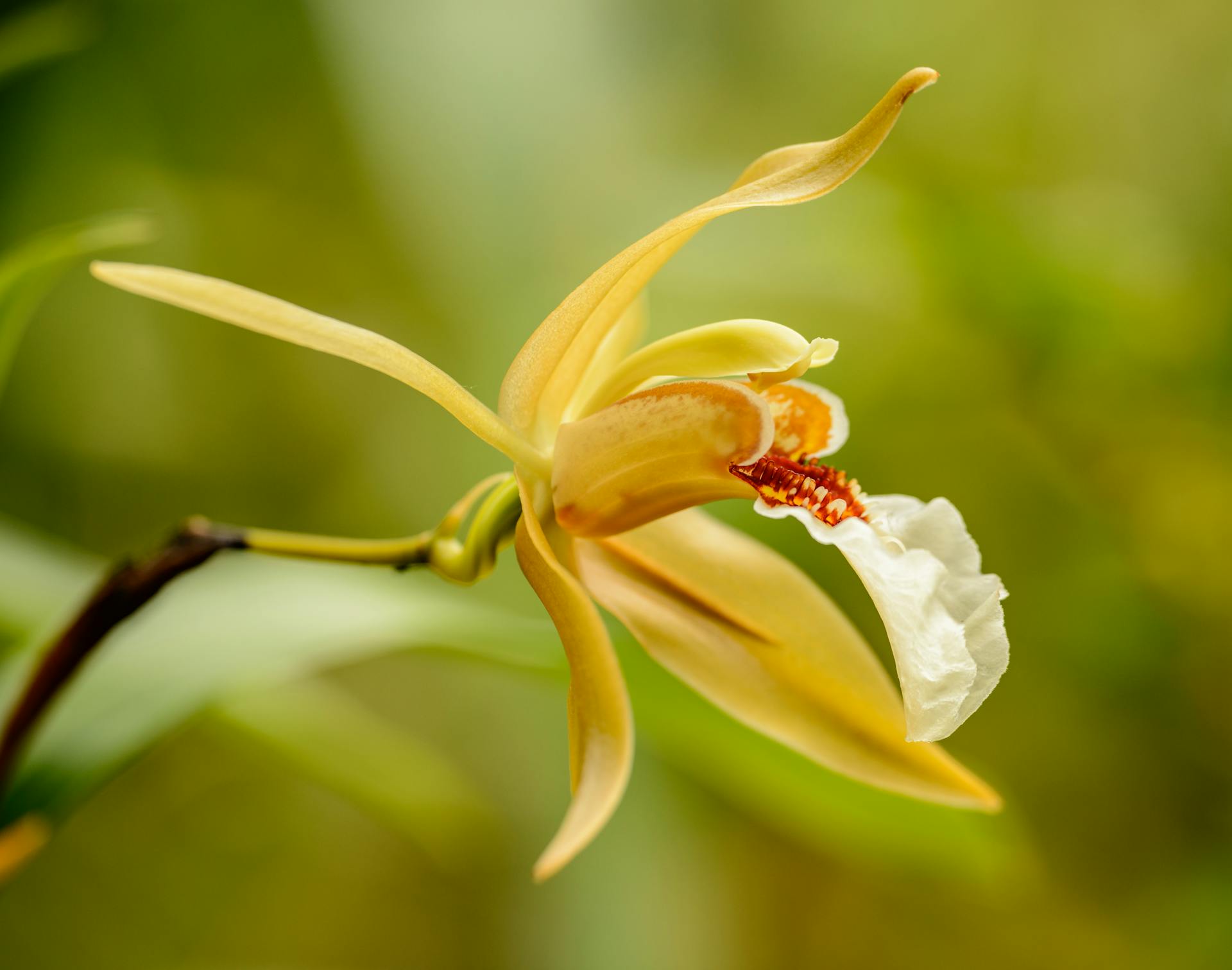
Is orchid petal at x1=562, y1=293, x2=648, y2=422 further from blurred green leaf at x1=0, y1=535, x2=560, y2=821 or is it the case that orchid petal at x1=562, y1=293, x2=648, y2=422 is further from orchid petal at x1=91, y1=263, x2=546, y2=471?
blurred green leaf at x1=0, y1=535, x2=560, y2=821

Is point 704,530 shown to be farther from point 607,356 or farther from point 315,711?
point 315,711

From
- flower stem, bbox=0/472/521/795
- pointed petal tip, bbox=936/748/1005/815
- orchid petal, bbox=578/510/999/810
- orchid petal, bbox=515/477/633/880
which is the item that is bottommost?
pointed petal tip, bbox=936/748/1005/815

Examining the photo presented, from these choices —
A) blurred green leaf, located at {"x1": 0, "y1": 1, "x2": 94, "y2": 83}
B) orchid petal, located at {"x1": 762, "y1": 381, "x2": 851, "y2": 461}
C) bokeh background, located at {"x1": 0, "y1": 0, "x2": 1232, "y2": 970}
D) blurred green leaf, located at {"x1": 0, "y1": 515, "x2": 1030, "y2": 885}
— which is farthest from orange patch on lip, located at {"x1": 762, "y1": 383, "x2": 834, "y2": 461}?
bokeh background, located at {"x1": 0, "y1": 0, "x2": 1232, "y2": 970}

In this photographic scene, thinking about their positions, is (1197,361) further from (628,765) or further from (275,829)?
(275,829)

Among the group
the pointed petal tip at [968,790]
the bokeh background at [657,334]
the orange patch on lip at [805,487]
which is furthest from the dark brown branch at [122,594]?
the bokeh background at [657,334]

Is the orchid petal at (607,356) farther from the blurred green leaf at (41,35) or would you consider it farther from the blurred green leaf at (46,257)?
the blurred green leaf at (41,35)

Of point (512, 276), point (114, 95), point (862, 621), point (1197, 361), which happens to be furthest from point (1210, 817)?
point (114, 95)
